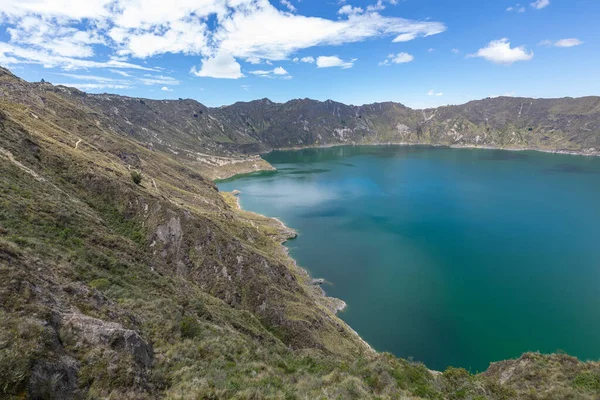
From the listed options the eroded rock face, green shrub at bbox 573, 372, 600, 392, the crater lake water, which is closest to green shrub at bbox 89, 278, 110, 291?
the eroded rock face

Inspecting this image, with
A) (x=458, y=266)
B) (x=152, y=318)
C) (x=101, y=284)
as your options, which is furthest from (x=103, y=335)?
(x=458, y=266)

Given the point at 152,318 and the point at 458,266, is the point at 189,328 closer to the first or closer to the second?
the point at 152,318

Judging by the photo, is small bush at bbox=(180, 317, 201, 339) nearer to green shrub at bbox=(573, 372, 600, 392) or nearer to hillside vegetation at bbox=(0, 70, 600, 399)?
hillside vegetation at bbox=(0, 70, 600, 399)

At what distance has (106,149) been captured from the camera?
9275 centimetres

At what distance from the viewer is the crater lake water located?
5462 centimetres

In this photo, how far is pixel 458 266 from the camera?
78.1 m

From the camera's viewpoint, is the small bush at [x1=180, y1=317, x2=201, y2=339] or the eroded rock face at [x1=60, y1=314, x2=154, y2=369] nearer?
the eroded rock face at [x1=60, y1=314, x2=154, y2=369]

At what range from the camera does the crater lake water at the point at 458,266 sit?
54.6 m

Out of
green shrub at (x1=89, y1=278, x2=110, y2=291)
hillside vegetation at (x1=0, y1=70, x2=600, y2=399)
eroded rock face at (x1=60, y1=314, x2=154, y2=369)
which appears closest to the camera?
hillside vegetation at (x1=0, y1=70, x2=600, y2=399)

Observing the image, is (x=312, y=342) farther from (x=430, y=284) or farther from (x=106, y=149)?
(x=106, y=149)

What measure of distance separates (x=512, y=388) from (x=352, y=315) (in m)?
36.1

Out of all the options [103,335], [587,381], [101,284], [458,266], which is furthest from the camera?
[458,266]

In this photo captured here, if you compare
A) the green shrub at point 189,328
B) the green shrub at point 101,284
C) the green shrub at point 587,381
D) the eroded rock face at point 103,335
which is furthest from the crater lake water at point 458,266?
the eroded rock face at point 103,335

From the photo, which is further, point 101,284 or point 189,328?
point 101,284
